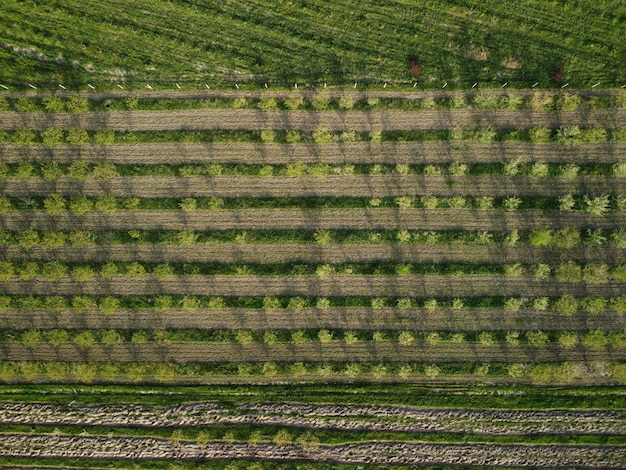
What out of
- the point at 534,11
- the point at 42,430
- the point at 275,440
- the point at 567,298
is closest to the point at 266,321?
the point at 275,440

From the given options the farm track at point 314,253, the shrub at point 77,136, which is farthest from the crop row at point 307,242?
the shrub at point 77,136

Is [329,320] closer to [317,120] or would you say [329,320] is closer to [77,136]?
[317,120]

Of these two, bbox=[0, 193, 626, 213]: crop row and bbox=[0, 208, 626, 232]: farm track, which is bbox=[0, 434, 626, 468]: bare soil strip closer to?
bbox=[0, 208, 626, 232]: farm track

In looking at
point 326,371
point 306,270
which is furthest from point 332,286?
point 326,371

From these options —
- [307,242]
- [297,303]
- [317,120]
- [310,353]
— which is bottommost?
[310,353]

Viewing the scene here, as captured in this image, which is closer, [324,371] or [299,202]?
[324,371]

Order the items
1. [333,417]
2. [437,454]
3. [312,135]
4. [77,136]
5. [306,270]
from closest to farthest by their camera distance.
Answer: [437,454]
[333,417]
[306,270]
[77,136]
[312,135]
